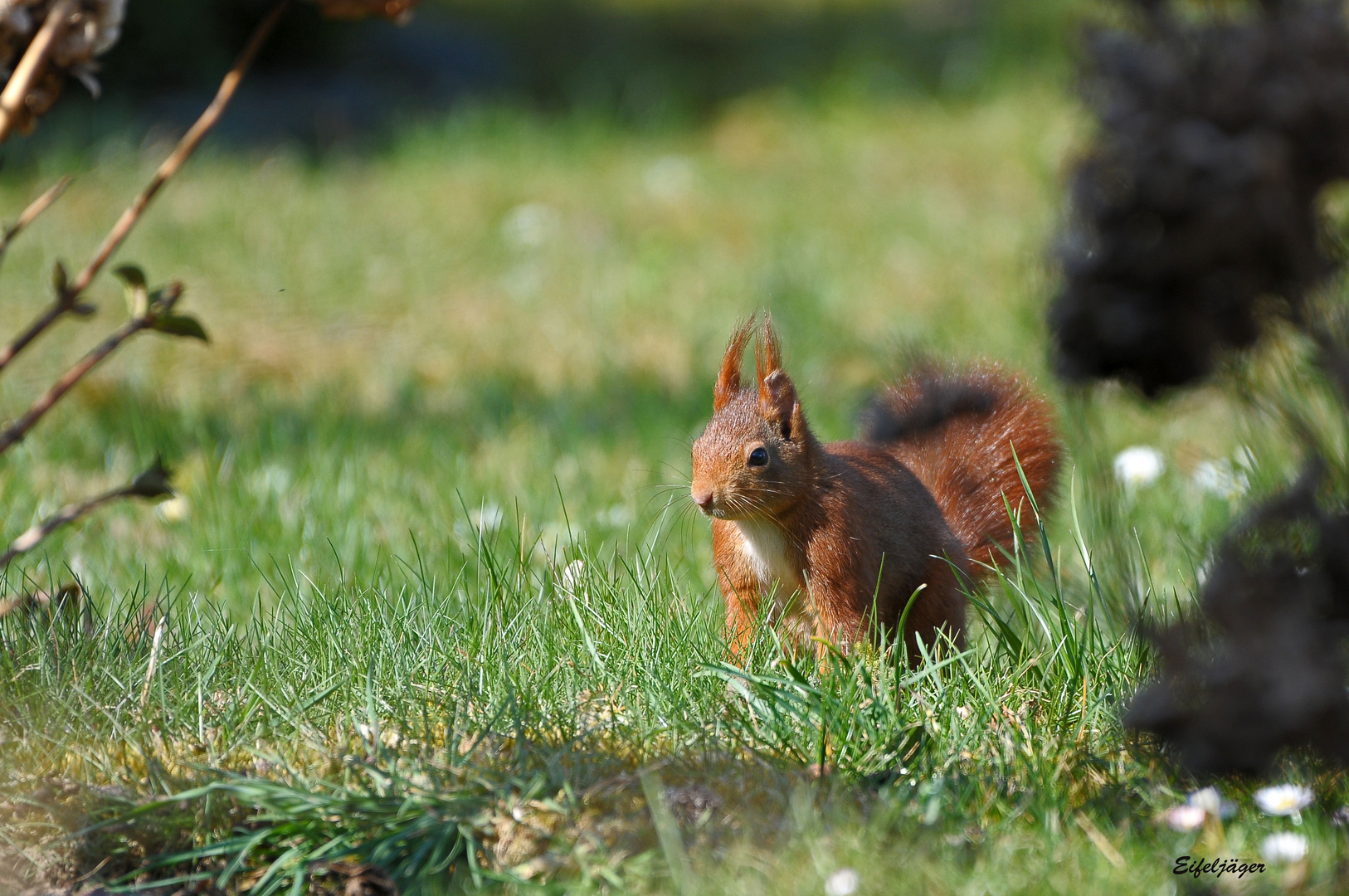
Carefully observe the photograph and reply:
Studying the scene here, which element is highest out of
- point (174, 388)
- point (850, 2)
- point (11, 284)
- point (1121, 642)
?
point (850, 2)

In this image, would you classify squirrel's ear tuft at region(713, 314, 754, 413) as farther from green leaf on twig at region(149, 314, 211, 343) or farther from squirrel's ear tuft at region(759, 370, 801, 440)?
green leaf on twig at region(149, 314, 211, 343)

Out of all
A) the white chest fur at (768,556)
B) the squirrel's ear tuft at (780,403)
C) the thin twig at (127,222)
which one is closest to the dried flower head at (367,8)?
the thin twig at (127,222)

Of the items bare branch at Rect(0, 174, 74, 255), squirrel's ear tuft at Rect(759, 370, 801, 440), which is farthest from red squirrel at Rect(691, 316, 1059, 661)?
bare branch at Rect(0, 174, 74, 255)

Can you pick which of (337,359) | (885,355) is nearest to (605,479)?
(885,355)

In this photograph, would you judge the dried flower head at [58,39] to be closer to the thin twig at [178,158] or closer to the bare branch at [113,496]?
the thin twig at [178,158]

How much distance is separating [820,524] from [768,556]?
11cm

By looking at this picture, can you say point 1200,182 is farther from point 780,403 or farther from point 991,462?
point 991,462

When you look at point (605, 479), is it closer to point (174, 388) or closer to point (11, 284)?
point (174, 388)

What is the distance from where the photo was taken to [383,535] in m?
3.04

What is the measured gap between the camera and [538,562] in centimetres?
306

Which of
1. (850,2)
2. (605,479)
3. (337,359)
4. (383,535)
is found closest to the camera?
(383,535)

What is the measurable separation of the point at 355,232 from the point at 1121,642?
14.5 ft

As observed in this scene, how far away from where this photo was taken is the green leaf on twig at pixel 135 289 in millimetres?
1681

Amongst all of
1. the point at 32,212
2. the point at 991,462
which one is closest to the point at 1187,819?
the point at 991,462
